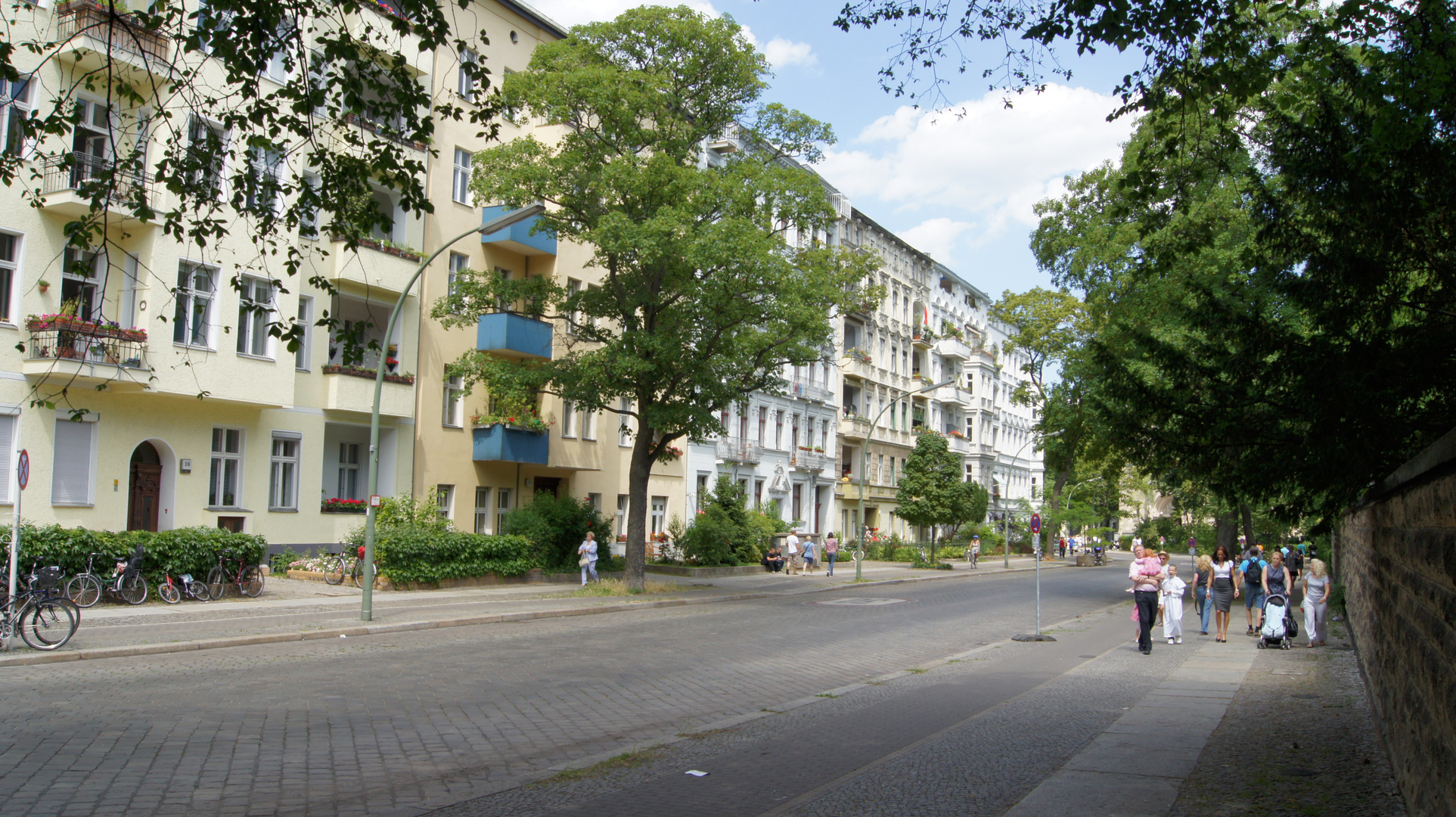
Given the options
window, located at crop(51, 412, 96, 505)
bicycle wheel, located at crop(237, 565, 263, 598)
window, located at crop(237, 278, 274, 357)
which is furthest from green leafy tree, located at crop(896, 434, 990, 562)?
window, located at crop(51, 412, 96, 505)

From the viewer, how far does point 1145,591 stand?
59.1 feet

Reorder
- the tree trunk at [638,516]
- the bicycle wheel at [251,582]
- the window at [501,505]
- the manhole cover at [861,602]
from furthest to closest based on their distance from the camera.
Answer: the window at [501,505] < the tree trunk at [638,516] < the manhole cover at [861,602] < the bicycle wheel at [251,582]

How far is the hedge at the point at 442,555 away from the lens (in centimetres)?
2577

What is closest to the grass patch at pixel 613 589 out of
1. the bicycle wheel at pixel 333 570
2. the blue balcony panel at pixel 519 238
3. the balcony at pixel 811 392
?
the bicycle wheel at pixel 333 570

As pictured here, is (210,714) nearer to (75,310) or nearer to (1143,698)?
(1143,698)

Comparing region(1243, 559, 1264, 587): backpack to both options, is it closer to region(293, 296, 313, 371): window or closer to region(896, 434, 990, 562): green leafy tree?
region(293, 296, 313, 371): window

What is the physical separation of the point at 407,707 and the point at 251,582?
13737 millimetres

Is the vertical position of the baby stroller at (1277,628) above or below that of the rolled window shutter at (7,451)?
below

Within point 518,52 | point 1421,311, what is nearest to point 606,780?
point 1421,311

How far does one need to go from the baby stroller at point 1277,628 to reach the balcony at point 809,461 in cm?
3574

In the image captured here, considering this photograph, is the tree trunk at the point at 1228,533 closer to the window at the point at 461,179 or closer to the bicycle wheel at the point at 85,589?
the window at the point at 461,179

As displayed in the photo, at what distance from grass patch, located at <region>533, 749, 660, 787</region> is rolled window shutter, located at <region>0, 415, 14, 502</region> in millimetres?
18412

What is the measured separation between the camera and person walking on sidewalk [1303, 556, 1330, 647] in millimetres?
18844

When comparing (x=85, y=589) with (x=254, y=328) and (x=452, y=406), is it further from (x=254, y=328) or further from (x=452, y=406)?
(x=452, y=406)
